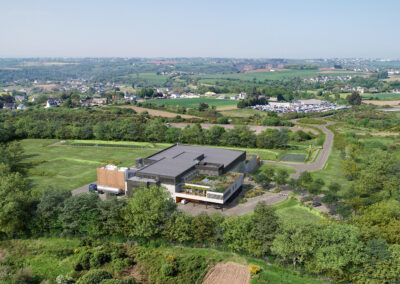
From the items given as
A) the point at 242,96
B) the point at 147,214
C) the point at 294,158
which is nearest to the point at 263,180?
the point at 147,214

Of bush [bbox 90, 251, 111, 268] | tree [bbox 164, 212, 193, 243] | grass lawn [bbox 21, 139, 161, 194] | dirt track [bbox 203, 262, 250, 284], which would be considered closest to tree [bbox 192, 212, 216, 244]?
tree [bbox 164, 212, 193, 243]

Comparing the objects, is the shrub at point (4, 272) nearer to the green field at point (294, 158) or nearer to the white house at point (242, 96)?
the green field at point (294, 158)

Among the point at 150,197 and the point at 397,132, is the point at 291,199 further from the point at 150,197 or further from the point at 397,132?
the point at 397,132

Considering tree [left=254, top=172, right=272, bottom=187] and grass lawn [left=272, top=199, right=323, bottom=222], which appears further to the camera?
tree [left=254, top=172, right=272, bottom=187]

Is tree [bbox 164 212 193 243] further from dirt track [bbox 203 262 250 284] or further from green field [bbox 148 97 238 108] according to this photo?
green field [bbox 148 97 238 108]

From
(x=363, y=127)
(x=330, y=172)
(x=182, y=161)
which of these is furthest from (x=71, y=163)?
(x=363, y=127)

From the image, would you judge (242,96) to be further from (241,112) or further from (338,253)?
(338,253)
